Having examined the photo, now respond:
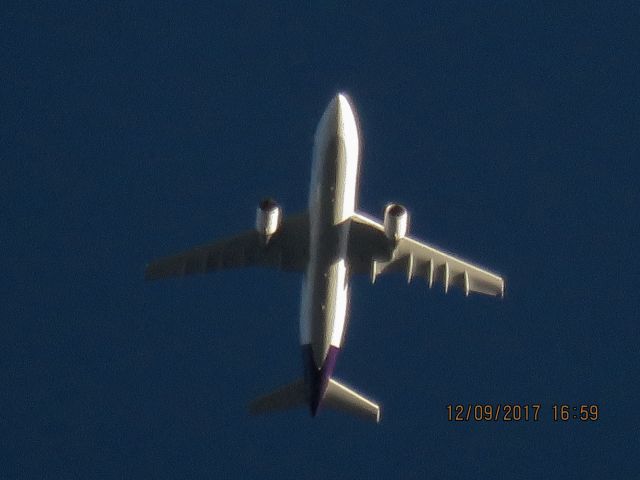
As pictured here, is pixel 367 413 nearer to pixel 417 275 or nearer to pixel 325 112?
pixel 417 275

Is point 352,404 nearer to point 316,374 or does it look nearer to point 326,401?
point 326,401

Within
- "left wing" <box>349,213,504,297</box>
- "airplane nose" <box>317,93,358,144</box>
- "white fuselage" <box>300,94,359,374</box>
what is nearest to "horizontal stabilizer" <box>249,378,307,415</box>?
"white fuselage" <box>300,94,359,374</box>

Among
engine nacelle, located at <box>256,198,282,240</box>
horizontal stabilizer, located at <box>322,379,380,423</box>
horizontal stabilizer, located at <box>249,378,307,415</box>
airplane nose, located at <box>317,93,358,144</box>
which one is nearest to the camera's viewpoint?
airplane nose, located at <box>317,93,358,144</box>

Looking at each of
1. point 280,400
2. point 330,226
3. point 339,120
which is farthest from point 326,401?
point 339,120

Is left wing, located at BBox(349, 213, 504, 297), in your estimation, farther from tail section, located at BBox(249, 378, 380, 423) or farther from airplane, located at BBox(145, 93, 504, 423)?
tail section, located at BBox(249, 378, 380, 423)

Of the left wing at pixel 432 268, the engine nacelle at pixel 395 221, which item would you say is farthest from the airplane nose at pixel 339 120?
the left wing at pixel 432 268

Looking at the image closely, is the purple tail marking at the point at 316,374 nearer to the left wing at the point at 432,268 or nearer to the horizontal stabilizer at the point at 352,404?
the horizontal stabilizer at the point at 352,404
